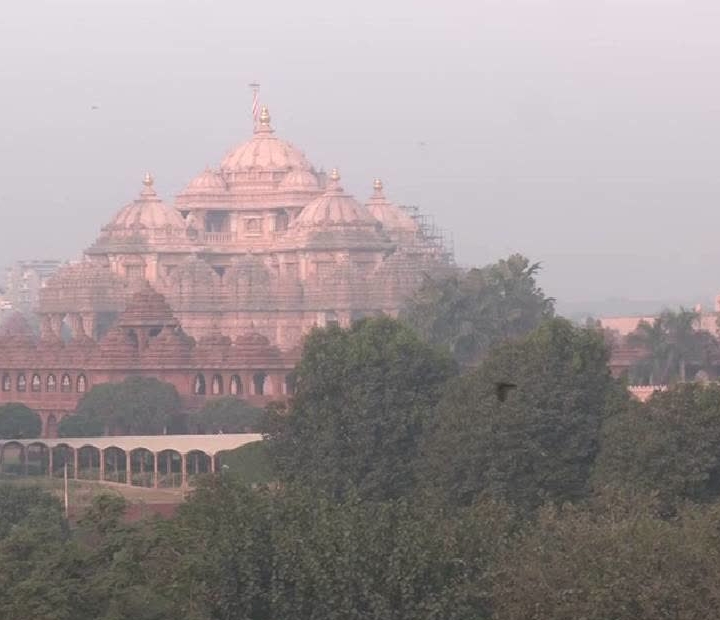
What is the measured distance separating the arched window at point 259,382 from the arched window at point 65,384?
886cm

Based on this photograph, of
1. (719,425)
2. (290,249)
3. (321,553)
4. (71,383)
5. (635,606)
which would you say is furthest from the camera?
(290,249)

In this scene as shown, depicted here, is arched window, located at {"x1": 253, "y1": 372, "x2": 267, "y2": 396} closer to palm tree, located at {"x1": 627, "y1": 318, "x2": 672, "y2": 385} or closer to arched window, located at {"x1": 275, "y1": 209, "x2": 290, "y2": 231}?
palm tree, located at {"x1": 627, "y1": 318, "x2": 672, "y2": 385}

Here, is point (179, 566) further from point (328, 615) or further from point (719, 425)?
point (719, 425)

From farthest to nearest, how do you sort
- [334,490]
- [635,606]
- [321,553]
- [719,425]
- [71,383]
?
[71,383] → [334,490] → [719,425] → [321,553] → [635,606]

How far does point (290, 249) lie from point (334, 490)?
89182 mm

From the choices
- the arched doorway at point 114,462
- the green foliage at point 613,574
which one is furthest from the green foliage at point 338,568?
the arched doorway at point 114,462

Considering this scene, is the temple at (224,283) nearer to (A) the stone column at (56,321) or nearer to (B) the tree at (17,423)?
(A) the stone column at (56,321)

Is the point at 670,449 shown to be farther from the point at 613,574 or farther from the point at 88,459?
the point at 88,459

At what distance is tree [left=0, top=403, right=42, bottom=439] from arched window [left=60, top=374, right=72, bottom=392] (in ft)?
42.3

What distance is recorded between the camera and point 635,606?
1858 inches

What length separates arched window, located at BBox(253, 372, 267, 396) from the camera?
120250mm

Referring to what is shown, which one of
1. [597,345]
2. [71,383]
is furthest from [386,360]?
[71,383]

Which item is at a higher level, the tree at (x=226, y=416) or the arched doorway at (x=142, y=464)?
the tree at (x=226, y=416)

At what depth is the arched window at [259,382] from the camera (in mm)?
120250
